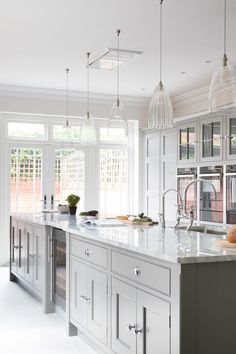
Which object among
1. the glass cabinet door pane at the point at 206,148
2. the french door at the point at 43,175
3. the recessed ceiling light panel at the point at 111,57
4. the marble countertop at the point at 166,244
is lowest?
the marble countertop at the point at 166,244

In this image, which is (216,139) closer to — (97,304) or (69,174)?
(69,174)

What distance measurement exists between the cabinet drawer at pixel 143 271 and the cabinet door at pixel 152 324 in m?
0.07

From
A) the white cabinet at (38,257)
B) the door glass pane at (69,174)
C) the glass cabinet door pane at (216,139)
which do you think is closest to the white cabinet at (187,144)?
the glass cabinet door pane at (216,139)

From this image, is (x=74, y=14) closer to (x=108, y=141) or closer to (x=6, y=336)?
(x=6, y=336)

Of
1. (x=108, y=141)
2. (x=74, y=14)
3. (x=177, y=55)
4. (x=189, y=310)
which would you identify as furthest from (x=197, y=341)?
(x=108, y=141)

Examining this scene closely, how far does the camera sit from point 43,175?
806cm

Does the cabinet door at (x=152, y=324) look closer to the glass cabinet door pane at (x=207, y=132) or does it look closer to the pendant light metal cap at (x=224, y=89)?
the pendant light metal cap at (x=224, y=89)

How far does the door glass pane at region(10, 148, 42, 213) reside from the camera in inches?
309

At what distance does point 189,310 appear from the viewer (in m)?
2.40

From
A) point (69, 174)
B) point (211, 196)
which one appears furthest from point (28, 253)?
point (69, 174)

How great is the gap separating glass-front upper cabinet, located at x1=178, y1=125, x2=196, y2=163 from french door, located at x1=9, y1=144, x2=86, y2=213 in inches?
79.0

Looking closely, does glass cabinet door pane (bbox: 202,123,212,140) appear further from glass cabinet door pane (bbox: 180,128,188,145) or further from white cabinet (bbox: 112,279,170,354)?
white cabinet (bbox: 112,279,170,354)

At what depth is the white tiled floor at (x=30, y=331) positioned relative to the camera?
373 cm

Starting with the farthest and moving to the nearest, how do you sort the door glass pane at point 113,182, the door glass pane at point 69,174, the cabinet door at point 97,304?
the door glass pane at point 113,182 < the door glass pane at point 69,174 < the cabinet door at point 97,304
